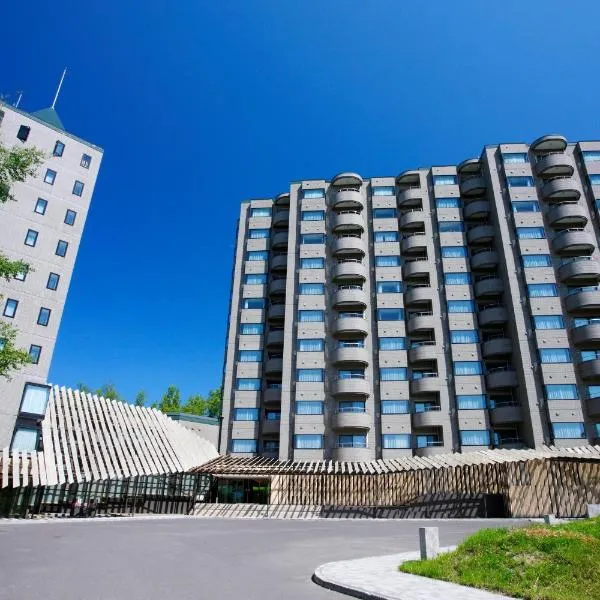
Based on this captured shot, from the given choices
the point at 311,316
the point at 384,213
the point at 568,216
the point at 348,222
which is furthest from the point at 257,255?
the point at 568,216

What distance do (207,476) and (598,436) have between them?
36.5 meters

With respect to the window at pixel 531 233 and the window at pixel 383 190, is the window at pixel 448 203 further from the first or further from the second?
the window at pixel 531 233

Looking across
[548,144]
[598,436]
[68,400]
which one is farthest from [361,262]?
[68,400]

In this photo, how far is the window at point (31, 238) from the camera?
104ft

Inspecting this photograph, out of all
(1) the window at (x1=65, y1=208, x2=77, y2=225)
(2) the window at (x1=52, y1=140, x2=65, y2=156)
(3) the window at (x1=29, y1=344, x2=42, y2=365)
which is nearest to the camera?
(3) the window at (x1=29, y1=344, x2=42, y2=365)

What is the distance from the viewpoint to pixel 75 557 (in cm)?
1234

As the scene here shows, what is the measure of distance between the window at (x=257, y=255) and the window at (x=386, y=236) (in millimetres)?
14548

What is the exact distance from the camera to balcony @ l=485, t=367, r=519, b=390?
45.9 m

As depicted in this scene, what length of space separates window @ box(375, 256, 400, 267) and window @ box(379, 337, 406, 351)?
9.54m

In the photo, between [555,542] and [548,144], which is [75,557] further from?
[548,144]

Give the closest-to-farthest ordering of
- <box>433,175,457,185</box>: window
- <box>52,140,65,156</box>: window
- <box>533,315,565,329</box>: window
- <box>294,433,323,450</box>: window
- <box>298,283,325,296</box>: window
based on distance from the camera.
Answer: <box>52,140,65,156</box>: window
<box>533,315,565,329</box>: window
<box>294,433,323,450</box>: window
<box>298,283,325,296</box>: window
<box>433,175,457,185</box>: window

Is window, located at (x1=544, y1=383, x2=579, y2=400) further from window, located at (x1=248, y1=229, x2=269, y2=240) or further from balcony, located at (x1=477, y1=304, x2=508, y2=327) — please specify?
window, located at (x1=248, y1=229, x2=269, y2=240)

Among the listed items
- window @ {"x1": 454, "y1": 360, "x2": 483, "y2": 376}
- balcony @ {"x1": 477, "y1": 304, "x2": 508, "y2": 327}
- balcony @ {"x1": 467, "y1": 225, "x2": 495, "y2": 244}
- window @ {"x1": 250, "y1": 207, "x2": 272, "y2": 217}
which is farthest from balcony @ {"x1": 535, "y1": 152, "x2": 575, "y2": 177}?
window @ {"x1": 250, "y1": 207, "x2": 272, "y2": 217}

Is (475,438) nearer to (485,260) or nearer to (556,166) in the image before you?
(485,260)
